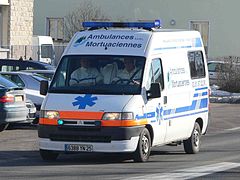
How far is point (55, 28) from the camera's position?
53125mm

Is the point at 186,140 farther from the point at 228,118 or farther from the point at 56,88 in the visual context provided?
the point at 228,118

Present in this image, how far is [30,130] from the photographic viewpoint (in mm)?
21703

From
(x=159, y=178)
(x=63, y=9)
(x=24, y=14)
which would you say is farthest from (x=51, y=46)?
(x=159, y=178)

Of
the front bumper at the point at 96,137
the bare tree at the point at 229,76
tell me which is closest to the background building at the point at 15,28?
the bare tree at the point at 229,76

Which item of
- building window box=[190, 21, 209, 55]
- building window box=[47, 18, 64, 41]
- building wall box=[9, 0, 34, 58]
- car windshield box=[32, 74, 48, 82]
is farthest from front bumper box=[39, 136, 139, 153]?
building window box=[47, 18, 64, 41]

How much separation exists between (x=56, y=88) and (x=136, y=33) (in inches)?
72.8

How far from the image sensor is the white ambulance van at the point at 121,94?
14.4m

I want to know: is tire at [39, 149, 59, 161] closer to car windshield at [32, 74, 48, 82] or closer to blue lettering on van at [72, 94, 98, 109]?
blue lettering on van at [72, 94, 98, 109]

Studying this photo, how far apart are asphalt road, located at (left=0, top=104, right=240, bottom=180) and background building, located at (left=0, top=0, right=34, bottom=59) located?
22.0 m

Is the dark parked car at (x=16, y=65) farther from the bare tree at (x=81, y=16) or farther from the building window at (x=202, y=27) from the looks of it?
the building window at (x=202, y=27)

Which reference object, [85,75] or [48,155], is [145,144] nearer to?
[85,75]

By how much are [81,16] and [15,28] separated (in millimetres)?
7244

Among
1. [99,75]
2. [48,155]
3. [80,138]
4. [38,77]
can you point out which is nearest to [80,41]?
[99,75]

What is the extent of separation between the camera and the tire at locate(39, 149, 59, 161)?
15.0m
